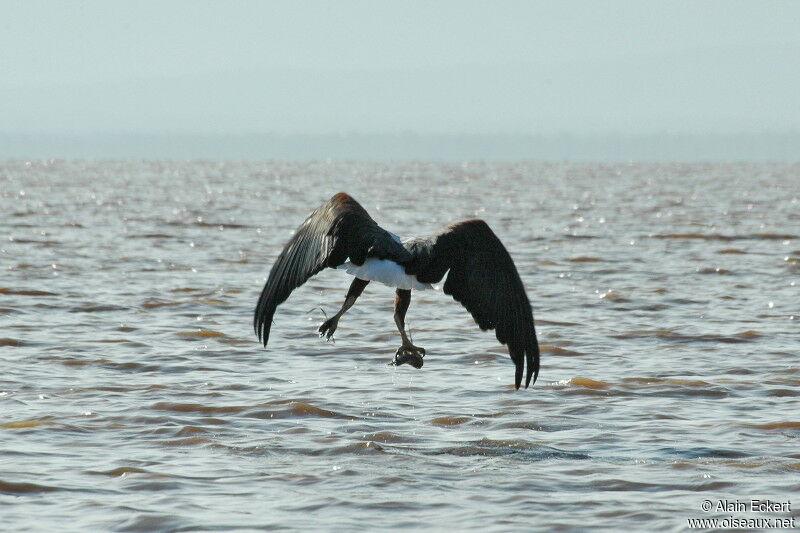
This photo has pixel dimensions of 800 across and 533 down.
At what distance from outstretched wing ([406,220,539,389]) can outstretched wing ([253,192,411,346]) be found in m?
0.24

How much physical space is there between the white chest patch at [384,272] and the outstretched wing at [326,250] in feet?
0.17

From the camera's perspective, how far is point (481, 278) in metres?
10.7

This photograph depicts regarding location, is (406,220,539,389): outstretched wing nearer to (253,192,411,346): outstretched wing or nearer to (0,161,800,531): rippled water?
(253,192,411,346): outstretched wing

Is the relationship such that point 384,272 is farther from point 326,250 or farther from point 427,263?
point 326,250

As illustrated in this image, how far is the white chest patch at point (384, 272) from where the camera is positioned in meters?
10.7

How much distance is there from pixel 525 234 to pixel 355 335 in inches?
636

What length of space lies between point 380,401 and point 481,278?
211cm

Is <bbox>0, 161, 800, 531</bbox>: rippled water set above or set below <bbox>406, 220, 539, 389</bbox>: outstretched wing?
below

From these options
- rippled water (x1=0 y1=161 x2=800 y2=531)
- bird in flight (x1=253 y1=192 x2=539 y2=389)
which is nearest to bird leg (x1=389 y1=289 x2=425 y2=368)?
rippled water (x1=0 y1=161 x2=800 y2=531)

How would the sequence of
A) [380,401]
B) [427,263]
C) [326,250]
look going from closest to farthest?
[326,250] < [427,263] < [380,401]

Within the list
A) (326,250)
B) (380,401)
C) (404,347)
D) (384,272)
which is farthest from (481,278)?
(380,401)

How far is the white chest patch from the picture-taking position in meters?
10.7

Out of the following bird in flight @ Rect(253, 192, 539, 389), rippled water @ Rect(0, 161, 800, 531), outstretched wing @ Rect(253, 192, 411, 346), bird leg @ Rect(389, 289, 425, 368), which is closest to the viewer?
rippled water @ Rect(0, 161, 800, 531)

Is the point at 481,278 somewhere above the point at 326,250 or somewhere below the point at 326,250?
below
